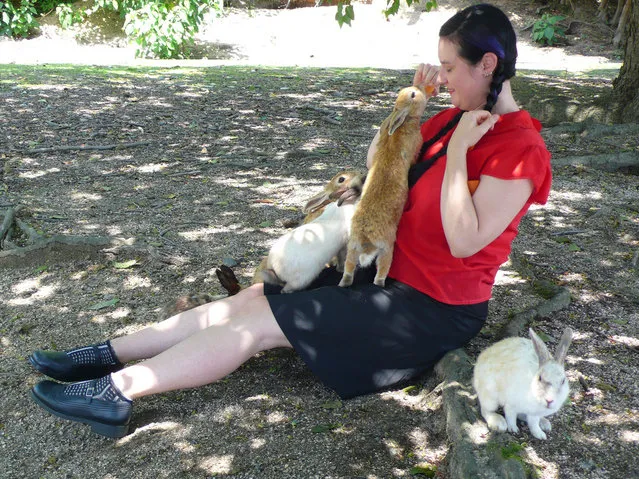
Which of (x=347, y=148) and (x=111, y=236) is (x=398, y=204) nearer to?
(x=111, y=236)

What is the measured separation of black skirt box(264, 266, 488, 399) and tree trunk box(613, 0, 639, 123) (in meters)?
5.86

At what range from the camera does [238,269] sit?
445cm

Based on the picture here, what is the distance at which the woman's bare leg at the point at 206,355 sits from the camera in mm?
2834

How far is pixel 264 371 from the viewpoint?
331cm

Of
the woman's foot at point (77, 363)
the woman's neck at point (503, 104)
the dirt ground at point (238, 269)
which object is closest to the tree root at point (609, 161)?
the dirt ground at point (238, 269)

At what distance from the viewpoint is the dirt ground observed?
2.72 m

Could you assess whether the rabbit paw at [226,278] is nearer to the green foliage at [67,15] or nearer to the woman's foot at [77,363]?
the woman's foot at [77,363]

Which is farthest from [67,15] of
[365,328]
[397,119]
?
[365,328]

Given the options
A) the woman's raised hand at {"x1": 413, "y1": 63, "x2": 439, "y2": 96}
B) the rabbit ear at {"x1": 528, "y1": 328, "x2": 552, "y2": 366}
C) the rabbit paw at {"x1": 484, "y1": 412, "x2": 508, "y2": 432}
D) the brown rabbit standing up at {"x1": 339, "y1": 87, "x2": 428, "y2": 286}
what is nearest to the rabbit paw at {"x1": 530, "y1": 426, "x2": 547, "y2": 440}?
the rabbit paw at {"x1": 484, "y1": 412, "x2": 508, "y2": 432}

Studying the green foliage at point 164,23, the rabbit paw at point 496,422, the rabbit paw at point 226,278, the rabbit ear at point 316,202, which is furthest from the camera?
the green foliage at point 164,23

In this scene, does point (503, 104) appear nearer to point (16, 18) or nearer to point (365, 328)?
point (365, 328)

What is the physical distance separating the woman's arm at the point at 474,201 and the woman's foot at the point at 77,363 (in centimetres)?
169

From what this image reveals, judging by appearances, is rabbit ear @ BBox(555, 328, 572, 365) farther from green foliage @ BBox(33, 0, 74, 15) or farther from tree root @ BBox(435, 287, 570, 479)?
green foliage @ BBox(33, 0, 74, 15)

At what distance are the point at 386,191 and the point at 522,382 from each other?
1.02 metres
